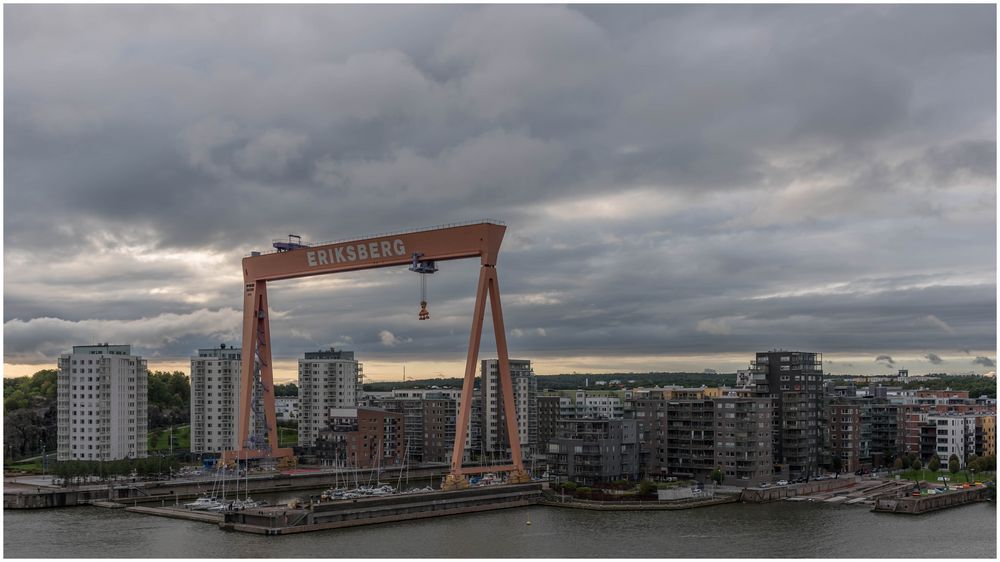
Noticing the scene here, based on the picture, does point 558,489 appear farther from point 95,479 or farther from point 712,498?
point 95,479

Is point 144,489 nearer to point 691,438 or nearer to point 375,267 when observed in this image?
point 375,267

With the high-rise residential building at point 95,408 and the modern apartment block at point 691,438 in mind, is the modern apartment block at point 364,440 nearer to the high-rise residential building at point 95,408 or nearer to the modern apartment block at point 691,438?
the high-rise residential building at point 95,408

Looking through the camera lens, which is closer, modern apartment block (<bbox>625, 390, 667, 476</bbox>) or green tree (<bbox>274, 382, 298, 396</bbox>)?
modern apartment block (<bbox>625, 390, 667, 476</bbox>)

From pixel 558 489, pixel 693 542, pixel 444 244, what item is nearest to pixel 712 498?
pixel 558 489

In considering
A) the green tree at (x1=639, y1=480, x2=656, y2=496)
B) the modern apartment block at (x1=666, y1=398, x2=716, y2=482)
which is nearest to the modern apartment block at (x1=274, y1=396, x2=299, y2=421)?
the modern apartment block at (x1=666, y1=398, x2=716, y2=482)

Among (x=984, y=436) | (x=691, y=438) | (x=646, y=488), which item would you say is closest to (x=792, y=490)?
(x=691, y=438)

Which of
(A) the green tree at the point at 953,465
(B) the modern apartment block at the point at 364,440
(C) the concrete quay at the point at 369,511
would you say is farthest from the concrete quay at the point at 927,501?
(B) the modern apartment block at the point at 364,440

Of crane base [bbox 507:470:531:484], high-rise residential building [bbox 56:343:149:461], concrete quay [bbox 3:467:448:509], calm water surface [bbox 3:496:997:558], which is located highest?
high-rise residential building [bbox 56:343:149:461]

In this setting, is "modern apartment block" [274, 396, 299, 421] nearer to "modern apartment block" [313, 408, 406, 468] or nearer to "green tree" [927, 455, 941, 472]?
"modern apartment block" [313, 408, 406, 468]
